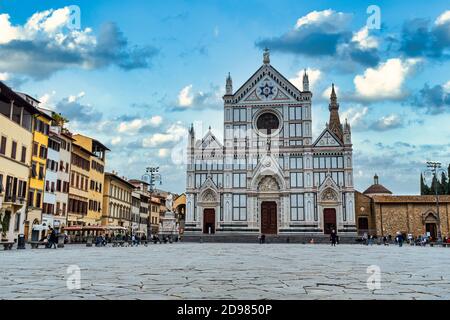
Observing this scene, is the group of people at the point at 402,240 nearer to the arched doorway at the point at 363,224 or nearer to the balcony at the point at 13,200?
the arched doorway at the point at 363,224

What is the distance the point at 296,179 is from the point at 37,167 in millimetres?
30829

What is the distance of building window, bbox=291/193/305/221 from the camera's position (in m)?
54.7

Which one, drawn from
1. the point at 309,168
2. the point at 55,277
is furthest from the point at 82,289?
the point at 309,168

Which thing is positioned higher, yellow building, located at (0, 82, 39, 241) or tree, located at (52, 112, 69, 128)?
tree, located at (52, 112, 69, 128)

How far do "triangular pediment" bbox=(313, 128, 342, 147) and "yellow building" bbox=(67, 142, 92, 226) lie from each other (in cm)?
2846

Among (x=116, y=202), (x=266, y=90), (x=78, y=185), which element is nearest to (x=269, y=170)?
(x=266, y=90)

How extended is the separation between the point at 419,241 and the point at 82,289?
155 ft

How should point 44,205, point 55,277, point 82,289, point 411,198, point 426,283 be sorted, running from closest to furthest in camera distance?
point 82,289, point 426,283, point 55,277, point 44,205, point 411,198

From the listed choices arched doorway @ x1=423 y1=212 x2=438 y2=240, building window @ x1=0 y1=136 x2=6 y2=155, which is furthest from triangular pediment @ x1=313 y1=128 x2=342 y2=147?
building window @ x1=0 y1=136 x2=6 y2=155

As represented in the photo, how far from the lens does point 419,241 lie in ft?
157

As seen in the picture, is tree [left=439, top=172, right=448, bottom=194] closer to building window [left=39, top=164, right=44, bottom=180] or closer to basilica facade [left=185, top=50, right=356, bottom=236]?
basilica facade [left=185, top=50, right=356, bottom=236]

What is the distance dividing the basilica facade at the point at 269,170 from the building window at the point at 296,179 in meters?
0.13

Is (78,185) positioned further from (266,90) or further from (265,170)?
(266,90)
